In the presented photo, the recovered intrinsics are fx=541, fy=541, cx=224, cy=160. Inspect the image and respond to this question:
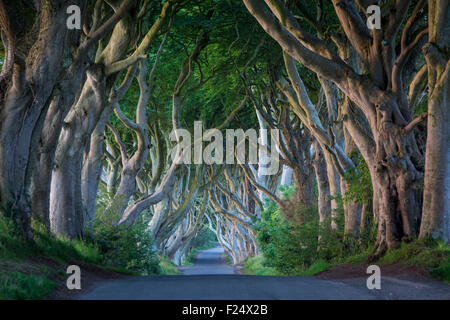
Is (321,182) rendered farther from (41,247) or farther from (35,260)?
(35,260)

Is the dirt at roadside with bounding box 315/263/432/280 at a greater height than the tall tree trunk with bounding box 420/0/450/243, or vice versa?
the tall tree trunk with bounding box 420/0/450/243

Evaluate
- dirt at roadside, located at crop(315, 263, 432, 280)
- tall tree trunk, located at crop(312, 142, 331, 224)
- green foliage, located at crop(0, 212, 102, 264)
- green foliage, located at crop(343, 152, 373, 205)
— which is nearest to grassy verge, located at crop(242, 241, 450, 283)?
dirt at roadside, located at crop(315, 263, 432, 280)

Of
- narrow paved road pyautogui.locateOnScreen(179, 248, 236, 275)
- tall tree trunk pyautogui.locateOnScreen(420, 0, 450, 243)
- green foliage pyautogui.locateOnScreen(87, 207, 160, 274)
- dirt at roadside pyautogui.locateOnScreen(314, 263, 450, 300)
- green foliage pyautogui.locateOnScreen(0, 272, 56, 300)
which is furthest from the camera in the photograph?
narrow paved road pyautogui.locateOnScreen(179, 248, 236, 275)

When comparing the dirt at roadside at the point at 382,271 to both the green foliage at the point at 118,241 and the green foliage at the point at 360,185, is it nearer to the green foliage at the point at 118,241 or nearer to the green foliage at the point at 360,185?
the green foliage at the point at 360,185

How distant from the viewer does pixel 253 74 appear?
21.4 meters


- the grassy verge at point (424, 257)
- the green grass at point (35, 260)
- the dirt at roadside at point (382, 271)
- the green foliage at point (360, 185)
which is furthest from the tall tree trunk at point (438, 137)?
the green grass at point (35, 260)

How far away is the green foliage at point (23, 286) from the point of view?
610cm

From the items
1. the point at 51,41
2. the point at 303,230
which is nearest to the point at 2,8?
the point at 51,41

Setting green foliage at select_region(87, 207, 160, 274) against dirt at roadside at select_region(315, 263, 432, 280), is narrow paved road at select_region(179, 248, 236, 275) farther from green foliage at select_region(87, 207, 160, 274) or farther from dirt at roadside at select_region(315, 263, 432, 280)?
dirt at roadside at select_region(315, 263, 432, 280)

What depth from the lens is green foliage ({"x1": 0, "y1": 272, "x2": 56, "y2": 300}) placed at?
610 centimetres

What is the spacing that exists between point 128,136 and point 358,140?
18.2 meters

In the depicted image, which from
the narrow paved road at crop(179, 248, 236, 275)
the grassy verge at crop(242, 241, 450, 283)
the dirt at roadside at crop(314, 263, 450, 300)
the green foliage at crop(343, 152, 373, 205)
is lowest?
the narrow paved road at crop(179, 248, 236, 275)

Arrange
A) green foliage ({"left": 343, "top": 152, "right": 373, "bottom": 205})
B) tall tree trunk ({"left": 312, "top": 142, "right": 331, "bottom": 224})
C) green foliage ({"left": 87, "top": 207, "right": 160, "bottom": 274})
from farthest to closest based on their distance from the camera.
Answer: tall tree trunk ({"left": 312, "top": 142, "right": 331, "bottom": 224}), green foliage ({"left": 87, "top": 207, "right": 160, "bottom": 274}), green foliage ({"left": 343, "top": 152, "right": 373, "bottom": 205})

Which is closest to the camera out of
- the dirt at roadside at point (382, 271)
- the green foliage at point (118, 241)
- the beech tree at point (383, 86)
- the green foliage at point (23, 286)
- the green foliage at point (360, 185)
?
the green foliage at point (23, 286)
